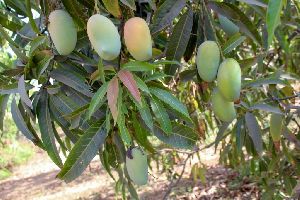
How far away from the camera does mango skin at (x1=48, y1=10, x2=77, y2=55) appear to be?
37.2 inches

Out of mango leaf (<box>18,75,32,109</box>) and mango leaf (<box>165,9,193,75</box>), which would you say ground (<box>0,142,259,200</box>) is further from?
mango leaf (<box>18,75,32,109</box>)

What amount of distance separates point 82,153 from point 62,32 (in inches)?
11.1

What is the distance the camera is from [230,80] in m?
0.94

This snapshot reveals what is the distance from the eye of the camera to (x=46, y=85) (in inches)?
44.3

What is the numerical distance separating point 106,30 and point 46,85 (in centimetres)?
33

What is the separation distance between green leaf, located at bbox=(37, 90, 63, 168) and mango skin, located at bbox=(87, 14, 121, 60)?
31 cm

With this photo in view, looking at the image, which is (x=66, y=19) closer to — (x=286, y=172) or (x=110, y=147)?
(x=110, y=147)

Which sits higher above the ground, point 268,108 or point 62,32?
point 62,32

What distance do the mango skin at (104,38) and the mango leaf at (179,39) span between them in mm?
292

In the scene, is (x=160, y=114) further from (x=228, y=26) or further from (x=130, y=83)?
(x=228, y=26)

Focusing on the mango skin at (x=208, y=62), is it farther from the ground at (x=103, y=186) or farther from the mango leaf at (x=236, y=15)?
the ground at (x=103, y=186)

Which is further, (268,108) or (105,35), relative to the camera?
(268,108)

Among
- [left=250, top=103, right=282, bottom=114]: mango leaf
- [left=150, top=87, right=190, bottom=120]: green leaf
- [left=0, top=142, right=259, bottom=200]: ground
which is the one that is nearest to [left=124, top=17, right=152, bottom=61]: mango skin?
[left=150, top=87, right=190, bottom=120]: green leaf

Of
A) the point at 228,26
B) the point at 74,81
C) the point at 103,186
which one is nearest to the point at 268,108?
the point at 228,26
